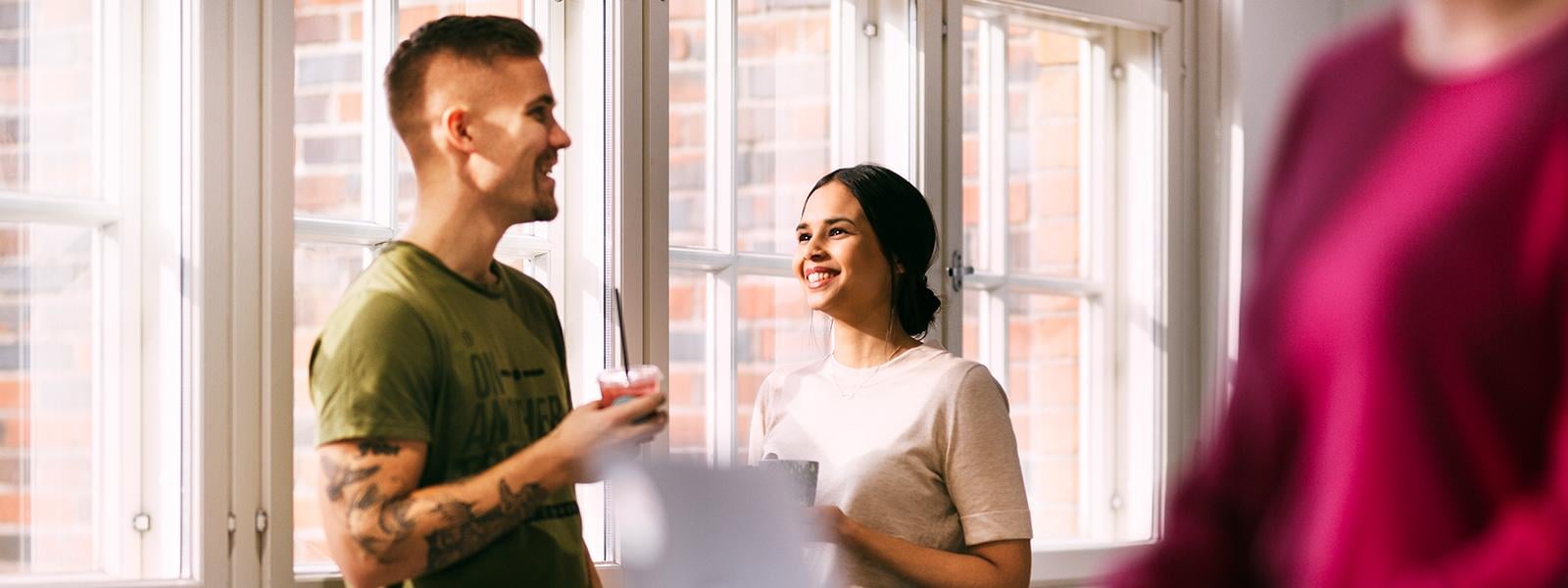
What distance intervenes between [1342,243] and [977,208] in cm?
306

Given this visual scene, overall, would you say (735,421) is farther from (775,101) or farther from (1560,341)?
(1560,341)

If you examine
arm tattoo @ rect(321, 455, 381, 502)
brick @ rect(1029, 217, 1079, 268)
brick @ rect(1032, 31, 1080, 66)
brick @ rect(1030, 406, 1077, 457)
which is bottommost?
brick @ rect(1030, 406, 1077, 457)

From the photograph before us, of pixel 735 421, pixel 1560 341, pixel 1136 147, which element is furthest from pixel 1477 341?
pixel 1136 147

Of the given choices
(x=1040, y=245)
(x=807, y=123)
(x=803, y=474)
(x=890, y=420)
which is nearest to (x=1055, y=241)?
(x=1040, y=245)

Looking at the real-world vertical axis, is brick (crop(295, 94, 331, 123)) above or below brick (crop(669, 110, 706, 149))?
below

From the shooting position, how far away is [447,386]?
6.04 feet

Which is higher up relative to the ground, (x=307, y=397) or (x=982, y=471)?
(x=307, y=397)

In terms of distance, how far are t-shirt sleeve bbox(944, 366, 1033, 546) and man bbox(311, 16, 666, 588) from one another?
726 millimetres

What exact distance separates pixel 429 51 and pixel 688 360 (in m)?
1.09

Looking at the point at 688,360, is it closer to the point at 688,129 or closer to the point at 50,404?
the point at 688,129

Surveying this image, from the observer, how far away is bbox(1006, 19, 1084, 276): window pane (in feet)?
12.4

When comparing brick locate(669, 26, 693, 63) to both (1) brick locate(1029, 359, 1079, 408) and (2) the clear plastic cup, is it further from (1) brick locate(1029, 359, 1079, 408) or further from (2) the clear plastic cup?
(1) brick locate(1029, 359, 1079, 408)

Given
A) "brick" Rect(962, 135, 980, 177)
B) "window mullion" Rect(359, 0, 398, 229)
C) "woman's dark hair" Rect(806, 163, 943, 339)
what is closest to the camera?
"window mullion" Rect(359, 0, 398, 229)

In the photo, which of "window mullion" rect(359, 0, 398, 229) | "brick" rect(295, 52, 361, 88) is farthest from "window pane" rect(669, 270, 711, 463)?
"brick" rect(295, 52, 361, 88)
